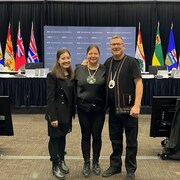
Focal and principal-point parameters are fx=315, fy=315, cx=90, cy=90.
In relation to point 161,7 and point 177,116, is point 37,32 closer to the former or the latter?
point 161,7

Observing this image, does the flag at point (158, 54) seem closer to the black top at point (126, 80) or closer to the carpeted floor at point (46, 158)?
the carpeted floor at point (46, 158)

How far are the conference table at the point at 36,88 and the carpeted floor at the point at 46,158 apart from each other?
136 centimetres

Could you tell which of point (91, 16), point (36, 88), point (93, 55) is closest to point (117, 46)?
point (93, 55)

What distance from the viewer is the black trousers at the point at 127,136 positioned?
3.17 m

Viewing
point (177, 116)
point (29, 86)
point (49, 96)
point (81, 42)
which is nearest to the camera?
point (49, 96)

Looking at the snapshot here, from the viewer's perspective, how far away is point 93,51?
311 centimetres

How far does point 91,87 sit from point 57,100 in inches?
14.4

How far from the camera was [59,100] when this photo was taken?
124 inches

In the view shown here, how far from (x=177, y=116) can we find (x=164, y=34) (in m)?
6.54

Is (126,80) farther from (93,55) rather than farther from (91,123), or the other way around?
(91,123)

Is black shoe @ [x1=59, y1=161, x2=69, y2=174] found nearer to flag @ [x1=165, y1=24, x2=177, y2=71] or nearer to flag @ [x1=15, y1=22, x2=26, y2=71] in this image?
flag @ [x1=15, y1=22, x2=26, y2=71]

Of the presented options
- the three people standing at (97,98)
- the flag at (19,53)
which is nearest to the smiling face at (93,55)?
the three people standing at (97,98)

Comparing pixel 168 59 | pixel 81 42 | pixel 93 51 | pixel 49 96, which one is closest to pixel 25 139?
pixel 49 96

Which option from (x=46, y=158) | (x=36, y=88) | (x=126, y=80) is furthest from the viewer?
(x=36, y=88)
